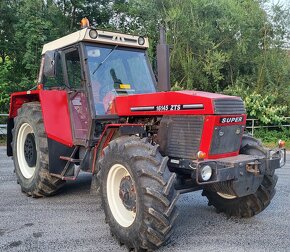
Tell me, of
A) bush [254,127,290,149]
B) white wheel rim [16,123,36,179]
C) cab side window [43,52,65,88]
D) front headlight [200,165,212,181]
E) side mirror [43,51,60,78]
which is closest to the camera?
front headlight [200,165,212,181]

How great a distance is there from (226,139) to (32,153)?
10.6 ft

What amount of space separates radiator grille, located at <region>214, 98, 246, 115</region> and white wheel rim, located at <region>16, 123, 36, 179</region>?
3.29 metres

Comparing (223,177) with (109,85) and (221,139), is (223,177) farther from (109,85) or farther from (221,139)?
(109,85)

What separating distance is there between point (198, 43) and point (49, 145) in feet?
41.7

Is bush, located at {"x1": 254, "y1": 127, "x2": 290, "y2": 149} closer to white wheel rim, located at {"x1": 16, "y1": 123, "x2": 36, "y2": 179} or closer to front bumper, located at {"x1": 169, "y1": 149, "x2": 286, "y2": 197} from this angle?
white wheel rim, located at {"x1": 16, "y1": 123, "x2": 36, "y2": 179}

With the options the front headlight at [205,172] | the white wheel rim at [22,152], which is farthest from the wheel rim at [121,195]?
the white wheel rim at [22,152]

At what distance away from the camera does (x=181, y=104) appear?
4.20m

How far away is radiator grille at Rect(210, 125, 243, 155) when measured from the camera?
4.16 metres

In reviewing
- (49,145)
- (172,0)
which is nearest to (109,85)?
(49,145)

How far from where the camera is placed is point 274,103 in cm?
1645

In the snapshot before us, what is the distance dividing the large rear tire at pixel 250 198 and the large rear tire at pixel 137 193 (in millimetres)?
1359

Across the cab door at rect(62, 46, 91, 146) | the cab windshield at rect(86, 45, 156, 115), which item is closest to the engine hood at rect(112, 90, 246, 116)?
the cab windshield at rect(86, 45, 156, 115)

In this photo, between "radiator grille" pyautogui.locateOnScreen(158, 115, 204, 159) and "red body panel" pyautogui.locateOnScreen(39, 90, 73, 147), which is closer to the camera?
"radiator grille" pyautogui.locateOnScreen(158, 115, 204, 159)

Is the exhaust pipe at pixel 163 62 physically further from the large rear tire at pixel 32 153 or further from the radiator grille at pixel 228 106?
the large rear tire at pixel 32 153
